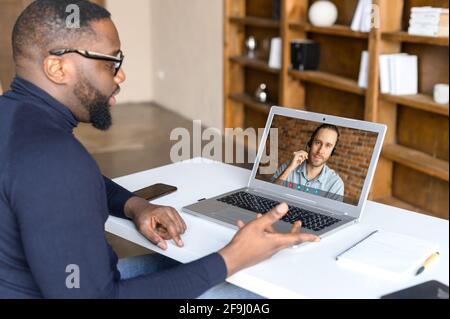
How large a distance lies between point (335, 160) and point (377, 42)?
7.40 feet

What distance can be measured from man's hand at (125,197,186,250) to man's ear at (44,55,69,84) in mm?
442

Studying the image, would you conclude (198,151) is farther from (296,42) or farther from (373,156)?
(373,156)

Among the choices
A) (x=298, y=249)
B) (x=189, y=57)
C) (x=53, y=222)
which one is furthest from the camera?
(x=189, y=57)

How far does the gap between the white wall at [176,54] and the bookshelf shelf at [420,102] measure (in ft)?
7.80

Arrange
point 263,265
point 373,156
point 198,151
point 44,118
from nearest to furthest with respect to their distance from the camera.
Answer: point 44,118 < point 263,265 < point 373,156 < point 198,151

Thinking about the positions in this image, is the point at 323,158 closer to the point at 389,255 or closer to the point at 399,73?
the point at 389,255

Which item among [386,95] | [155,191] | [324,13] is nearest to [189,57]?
[324,13]

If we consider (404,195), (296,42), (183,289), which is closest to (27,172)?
(183,289)

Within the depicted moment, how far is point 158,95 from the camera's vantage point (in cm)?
732

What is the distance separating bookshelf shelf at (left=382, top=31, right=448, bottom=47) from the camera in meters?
3.18

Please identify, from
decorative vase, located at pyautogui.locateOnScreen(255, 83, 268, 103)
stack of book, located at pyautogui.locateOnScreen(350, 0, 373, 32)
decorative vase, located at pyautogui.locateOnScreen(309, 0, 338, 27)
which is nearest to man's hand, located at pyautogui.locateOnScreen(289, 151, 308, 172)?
stack of book, located at pyautogui.locateOnScreen(350, 0, 373, 32)

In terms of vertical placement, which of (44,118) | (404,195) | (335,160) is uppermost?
(44,118)

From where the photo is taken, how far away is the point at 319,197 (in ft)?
5.14

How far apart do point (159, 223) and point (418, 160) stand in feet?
7.87
